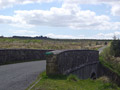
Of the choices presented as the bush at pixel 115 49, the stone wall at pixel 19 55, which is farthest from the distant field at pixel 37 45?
the stone wall at pixel 19 55

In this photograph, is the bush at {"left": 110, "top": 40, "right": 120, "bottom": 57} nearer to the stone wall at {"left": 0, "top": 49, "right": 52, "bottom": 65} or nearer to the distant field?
the distant field

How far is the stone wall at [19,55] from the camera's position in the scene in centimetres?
1636

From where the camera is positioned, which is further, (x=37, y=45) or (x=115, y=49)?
(x=115, y=49)

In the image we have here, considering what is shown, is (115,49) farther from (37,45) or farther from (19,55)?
(19,55)

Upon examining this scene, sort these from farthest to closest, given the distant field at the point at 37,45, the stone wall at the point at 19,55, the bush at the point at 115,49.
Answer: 1. the bush at the point at 115,49
2. the distant field at the point at 37,45
3. the stone wall at the point at 19,55

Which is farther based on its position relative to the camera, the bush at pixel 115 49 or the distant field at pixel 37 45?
the bush at pixel 115 49

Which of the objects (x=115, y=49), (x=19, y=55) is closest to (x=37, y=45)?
(x=115, y=49)

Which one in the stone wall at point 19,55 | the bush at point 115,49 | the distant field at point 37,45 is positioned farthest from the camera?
the bush at point 115,49

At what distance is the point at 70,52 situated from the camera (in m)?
14.1

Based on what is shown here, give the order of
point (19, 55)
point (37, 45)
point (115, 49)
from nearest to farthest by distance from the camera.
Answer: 1. point (19, 55)
2. point (37, 45)
3. point (115, 49)

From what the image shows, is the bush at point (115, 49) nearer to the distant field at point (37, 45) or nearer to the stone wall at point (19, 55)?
the distant field at point (37, 45)

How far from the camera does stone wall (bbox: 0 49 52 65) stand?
16.4 metres

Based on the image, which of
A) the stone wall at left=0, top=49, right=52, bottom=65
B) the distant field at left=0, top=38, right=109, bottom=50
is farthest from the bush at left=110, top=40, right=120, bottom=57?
the stone wall at left=0, top=49, right=52, bottom=65

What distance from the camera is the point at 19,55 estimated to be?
60.6 ft
